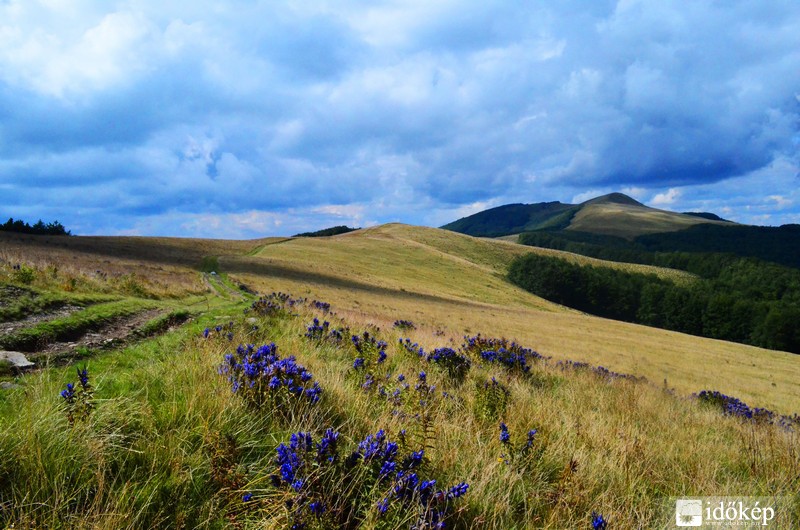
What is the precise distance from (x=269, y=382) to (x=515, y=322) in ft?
131

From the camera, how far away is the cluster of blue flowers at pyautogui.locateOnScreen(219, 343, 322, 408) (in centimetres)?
424

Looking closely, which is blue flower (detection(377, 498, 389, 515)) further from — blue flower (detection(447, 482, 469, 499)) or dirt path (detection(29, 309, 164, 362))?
dirt path (detection(29, 309, 164, 362))

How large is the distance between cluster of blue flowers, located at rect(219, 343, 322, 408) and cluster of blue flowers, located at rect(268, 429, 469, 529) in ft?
3.71

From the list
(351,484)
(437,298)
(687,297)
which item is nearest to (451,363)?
(351,484)

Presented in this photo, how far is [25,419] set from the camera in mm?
2953

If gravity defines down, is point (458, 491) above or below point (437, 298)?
above

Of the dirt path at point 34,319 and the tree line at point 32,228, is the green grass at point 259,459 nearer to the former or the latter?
the dirt path at point 34,319

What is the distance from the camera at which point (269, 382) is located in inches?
173

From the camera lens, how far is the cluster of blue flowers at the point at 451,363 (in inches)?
323

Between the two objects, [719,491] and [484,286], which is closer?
[719,491]

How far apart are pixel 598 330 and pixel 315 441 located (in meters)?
48.1

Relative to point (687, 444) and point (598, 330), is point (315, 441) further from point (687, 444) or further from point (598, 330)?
point (598, 330)

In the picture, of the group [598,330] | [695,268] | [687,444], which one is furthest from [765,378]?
[695,268]

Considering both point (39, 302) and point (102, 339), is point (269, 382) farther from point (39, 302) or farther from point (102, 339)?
point (39, 302)
